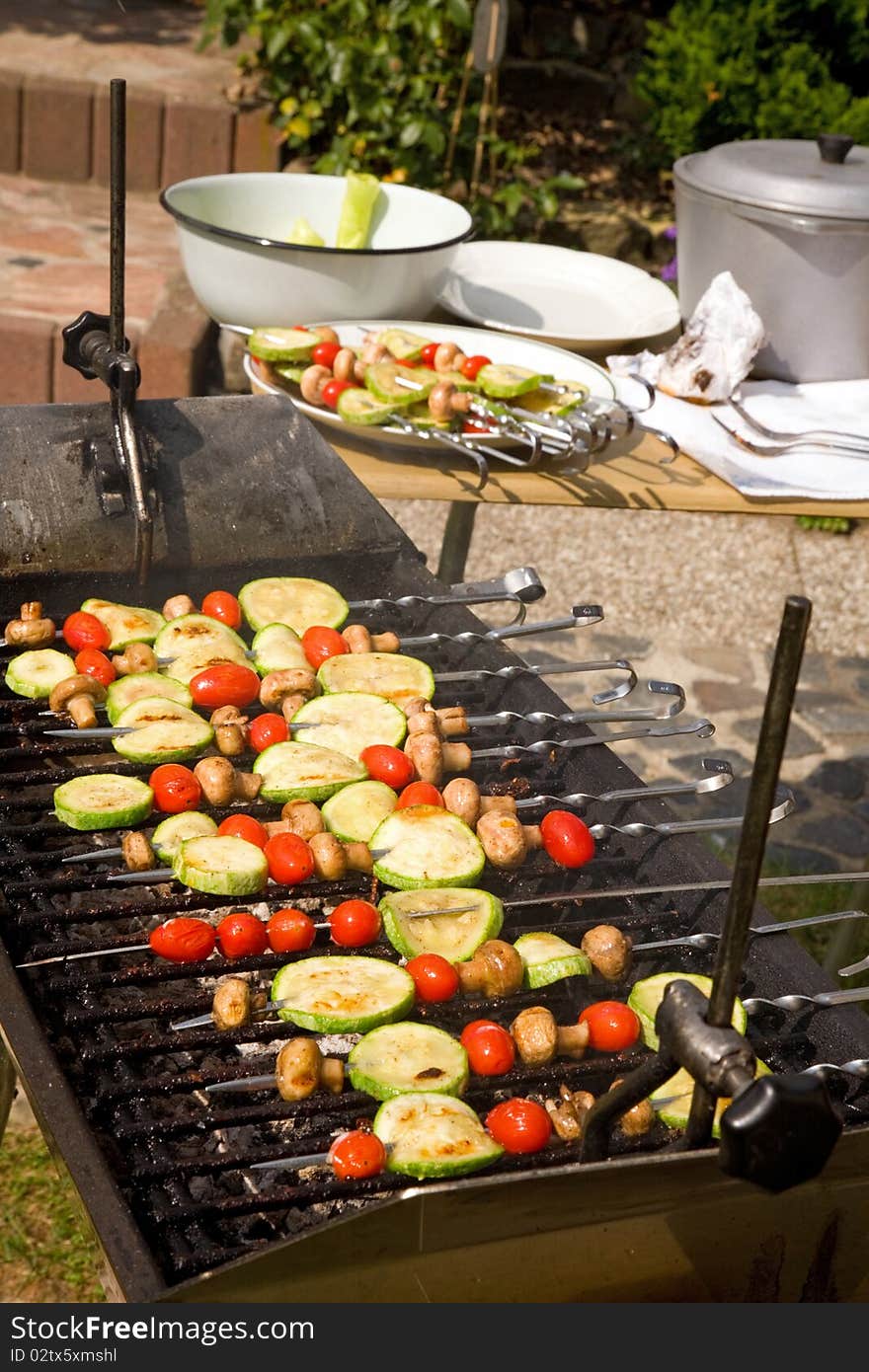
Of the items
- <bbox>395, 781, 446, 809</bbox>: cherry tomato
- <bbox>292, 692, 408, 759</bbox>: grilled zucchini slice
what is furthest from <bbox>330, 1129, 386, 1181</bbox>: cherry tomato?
<bbox>292, 692, 408, 759</bbox>: grilled zucchini slice

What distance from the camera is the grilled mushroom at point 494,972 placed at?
179cm

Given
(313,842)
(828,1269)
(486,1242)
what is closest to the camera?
(486,1242)

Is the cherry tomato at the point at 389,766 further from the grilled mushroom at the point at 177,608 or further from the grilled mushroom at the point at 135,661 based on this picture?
the grilled mushroom at the point at 177,608

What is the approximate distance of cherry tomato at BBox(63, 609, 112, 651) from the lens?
2350mm

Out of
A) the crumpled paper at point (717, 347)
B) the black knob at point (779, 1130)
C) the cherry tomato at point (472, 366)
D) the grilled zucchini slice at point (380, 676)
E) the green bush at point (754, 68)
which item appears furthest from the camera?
the green bush at point (754, 68)

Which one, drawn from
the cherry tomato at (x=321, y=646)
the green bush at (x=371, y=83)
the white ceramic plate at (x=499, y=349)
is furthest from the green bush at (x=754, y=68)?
the cherry tomato at (x=321, y=646)

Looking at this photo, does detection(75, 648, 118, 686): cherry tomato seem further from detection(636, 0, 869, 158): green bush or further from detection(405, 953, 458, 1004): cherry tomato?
detection(636, 0, 869, 158): green bush

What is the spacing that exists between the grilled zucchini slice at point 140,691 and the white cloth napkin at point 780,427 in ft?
3.80

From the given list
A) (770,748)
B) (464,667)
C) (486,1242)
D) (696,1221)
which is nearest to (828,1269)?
(696,1221)

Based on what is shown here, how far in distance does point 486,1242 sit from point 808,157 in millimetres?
2606

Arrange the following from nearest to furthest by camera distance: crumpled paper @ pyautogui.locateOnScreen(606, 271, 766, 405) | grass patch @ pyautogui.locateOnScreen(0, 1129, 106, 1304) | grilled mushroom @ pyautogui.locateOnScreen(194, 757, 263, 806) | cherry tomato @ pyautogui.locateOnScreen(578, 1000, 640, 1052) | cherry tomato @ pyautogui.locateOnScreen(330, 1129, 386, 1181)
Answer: cherry tomato @ pyautogui.locateOnScreen(330, 1129, 386, 1181) < cherry tomato @ pyautogui.locateOnScreen(578, 1000, 640, 1052) < grilled mushroom @ pyautogui.locateOnScreen(194, 757, 263, 806) < grass patch @ pyautogui.locateOnScreen(0, 1129, 106, 1304) < crumpled paper @ pyautogui.locateOnScreen(606, 271, 766, 405)

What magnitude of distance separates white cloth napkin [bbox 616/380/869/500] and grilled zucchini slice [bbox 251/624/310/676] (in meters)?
0.93

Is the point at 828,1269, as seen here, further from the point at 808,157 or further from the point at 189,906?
the point at 808,157

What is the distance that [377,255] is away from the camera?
10.1 ft
